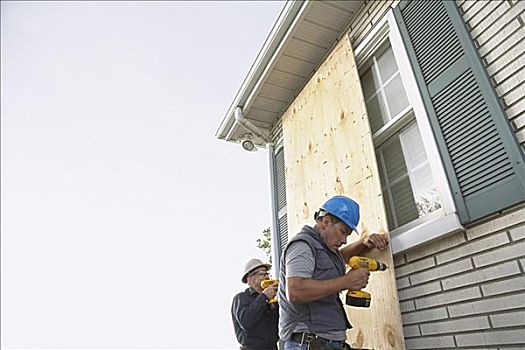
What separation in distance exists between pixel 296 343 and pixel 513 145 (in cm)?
158

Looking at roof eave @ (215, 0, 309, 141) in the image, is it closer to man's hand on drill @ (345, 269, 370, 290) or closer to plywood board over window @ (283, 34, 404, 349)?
plywood board over window @ (283, 34, 404, 349)

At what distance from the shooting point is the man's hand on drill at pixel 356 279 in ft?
6.42

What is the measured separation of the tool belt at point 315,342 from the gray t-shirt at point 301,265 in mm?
20

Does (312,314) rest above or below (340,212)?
below

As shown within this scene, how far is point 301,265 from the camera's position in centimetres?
197

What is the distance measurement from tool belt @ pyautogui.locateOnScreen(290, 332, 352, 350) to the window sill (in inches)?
33.7

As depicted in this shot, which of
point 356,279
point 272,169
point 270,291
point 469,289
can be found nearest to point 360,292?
point 356,279

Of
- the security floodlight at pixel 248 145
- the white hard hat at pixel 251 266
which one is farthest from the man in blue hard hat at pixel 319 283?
the security floodlight at pixel 248 145

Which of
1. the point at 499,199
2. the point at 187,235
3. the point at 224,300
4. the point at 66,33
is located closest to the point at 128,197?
the point at 187,235

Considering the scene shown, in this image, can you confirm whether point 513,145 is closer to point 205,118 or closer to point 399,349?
point 399,349

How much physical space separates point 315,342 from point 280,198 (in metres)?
3.30

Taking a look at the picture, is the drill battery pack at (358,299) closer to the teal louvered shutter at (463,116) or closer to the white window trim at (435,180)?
the white window trim at (435,180)

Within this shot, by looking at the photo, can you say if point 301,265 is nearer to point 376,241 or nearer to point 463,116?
point 376,241

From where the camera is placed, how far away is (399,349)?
7.13 ft
